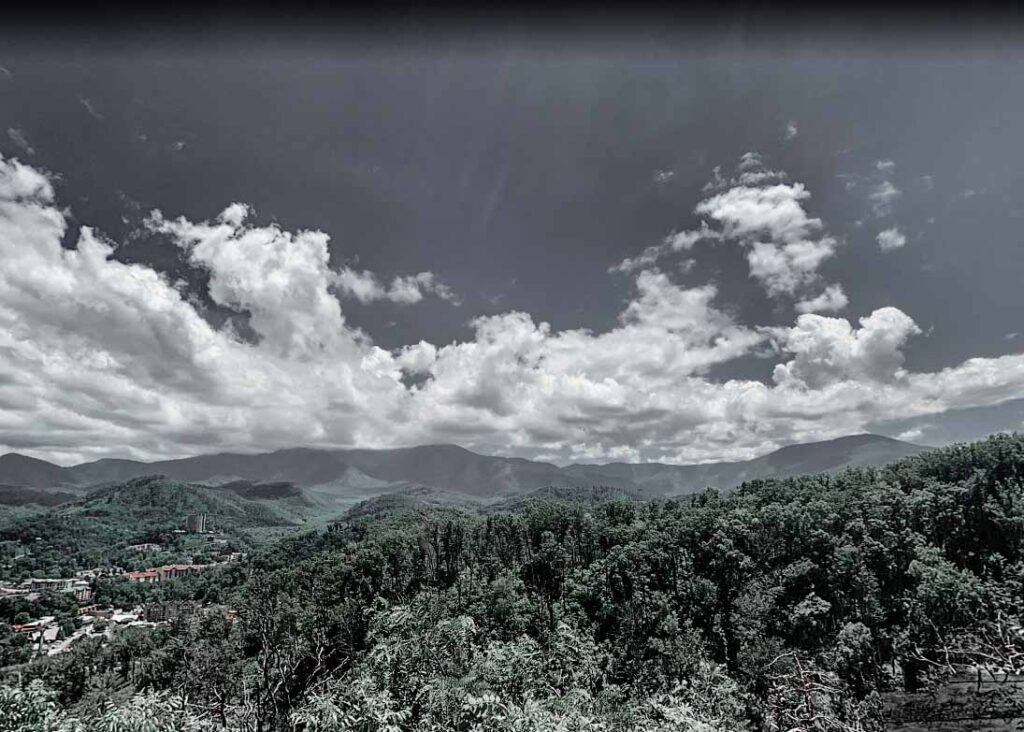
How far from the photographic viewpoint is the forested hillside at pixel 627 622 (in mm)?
9500

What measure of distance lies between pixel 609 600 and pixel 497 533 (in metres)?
25.1

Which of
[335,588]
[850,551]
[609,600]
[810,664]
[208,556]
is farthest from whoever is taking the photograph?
[208,556]

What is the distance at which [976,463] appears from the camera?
4972 cm

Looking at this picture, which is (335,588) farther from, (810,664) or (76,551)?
(76,551)

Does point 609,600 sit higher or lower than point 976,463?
lower

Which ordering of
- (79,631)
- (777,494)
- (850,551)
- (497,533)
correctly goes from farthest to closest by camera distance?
(79,631) → (497,533) → (777,494) → (850,551)

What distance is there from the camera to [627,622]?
3791 cm

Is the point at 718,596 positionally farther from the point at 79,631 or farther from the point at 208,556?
the point at 208,556

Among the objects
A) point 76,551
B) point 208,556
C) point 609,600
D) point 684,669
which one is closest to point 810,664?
point 684,669

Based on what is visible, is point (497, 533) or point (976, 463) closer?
point (976, 463)

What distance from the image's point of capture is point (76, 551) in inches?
6585

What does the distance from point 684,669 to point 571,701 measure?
18362 millimetres

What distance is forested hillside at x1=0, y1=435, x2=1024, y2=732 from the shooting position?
31.2 feet

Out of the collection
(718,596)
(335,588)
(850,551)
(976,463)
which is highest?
(976,463)
